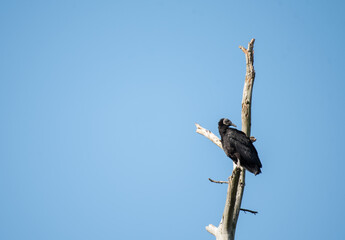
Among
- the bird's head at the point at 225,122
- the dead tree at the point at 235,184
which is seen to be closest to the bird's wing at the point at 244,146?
the dead tree at the point at 235,184

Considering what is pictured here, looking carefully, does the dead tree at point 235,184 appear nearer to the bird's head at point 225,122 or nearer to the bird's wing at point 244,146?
the bird's wing at point 244,146

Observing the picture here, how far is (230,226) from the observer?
18.0ft

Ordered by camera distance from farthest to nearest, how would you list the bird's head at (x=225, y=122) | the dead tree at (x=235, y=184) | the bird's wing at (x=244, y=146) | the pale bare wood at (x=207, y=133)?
the bird's head at (x=225, y=122)
the pale bare wood at (x=207, y=133)
the bird's wing at (x=244, y=146)
the dead tree at (x=235, y=184)

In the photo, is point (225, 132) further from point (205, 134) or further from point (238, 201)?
point (238, 201)

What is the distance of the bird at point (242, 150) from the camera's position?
6.75 metres

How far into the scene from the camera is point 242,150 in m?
6.79

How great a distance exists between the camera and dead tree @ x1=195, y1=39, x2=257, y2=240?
5.06m

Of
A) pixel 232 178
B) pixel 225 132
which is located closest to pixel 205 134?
pixel 225 132

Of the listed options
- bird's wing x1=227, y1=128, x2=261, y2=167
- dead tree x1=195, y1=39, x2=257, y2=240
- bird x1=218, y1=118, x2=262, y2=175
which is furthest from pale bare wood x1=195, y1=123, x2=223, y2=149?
bird's wing x1=227, y1=128, x2=261, y2=167

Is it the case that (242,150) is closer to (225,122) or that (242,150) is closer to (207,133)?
(207,133)

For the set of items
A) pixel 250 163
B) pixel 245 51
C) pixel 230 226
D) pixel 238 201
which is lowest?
pixel 230 226

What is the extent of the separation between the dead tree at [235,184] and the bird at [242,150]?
0.16 m

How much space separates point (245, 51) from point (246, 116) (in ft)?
4.13

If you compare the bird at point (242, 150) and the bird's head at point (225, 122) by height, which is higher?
the bird's head at point (225, 122)
